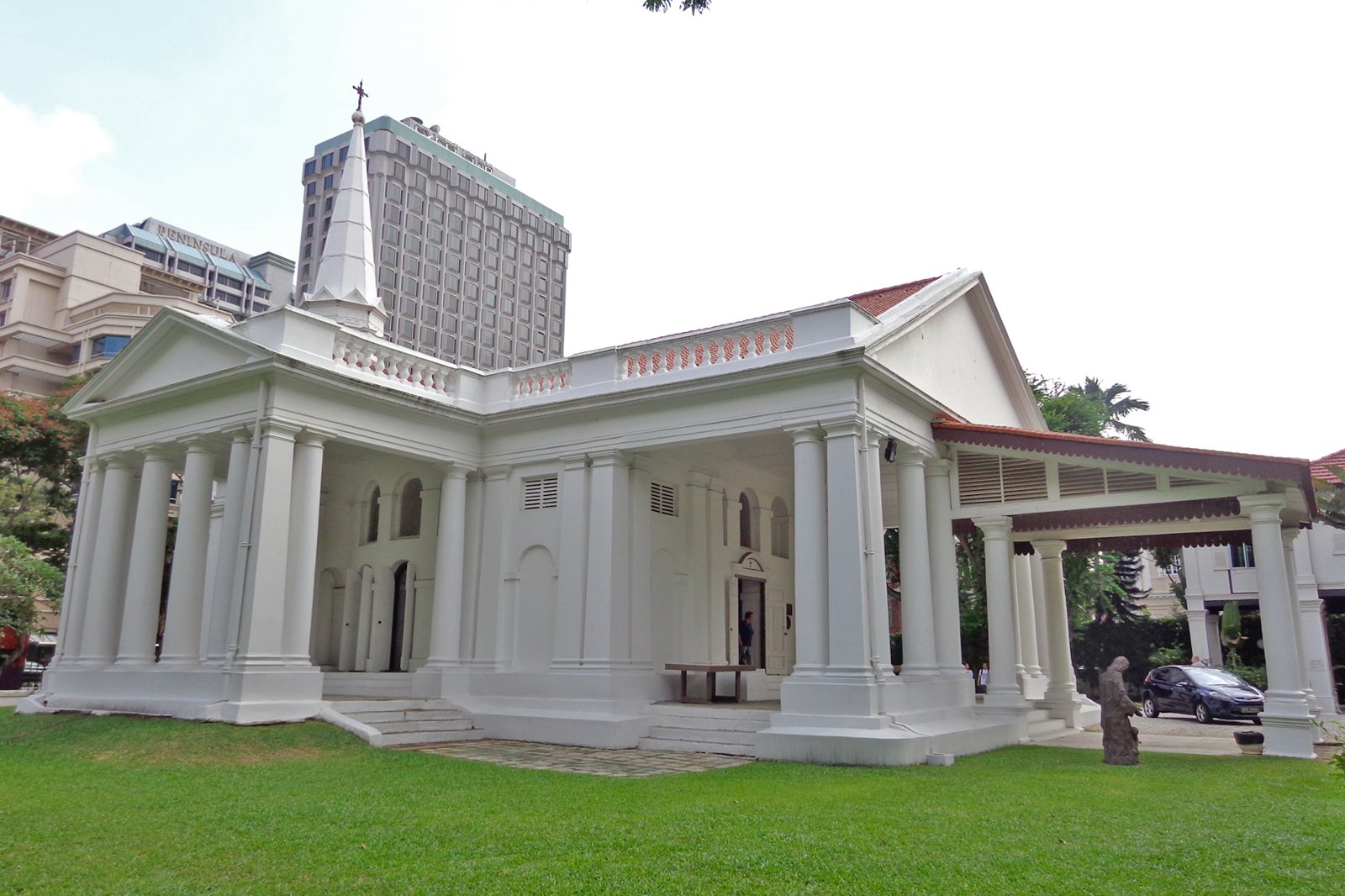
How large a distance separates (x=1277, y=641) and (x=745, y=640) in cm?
917

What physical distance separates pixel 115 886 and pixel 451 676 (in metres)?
11.1

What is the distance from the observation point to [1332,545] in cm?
2895

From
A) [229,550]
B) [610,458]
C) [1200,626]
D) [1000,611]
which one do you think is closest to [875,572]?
[1000,611]

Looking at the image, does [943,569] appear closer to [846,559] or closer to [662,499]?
[846,559]

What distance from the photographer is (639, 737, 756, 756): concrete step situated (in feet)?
44.7

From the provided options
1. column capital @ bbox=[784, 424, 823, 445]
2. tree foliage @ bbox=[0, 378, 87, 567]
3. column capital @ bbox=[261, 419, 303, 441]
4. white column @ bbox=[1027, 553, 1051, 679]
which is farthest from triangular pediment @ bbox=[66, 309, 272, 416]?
white column @ bbox=[1027, 553, 1051, 679]

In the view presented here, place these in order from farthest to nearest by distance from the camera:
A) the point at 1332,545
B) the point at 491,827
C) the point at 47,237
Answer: the point at 47,237 < the point at 1332,545 < the point at 491,827

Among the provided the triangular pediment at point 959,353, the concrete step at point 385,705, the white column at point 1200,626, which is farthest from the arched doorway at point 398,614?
the white column at point 1200,626

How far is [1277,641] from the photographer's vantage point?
1352cm

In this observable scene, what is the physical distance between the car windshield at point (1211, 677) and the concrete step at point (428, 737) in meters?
17.4

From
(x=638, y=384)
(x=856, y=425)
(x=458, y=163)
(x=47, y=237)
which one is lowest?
(x=856, y=425)

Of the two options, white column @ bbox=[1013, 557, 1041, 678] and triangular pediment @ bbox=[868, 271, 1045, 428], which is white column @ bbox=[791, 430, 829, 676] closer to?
triangular pediment @ bbox=[868, 271, 1045, 428]

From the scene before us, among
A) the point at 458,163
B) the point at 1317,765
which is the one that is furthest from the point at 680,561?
the point at 458,163

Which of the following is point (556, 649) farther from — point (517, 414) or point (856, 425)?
point (856, 425)
